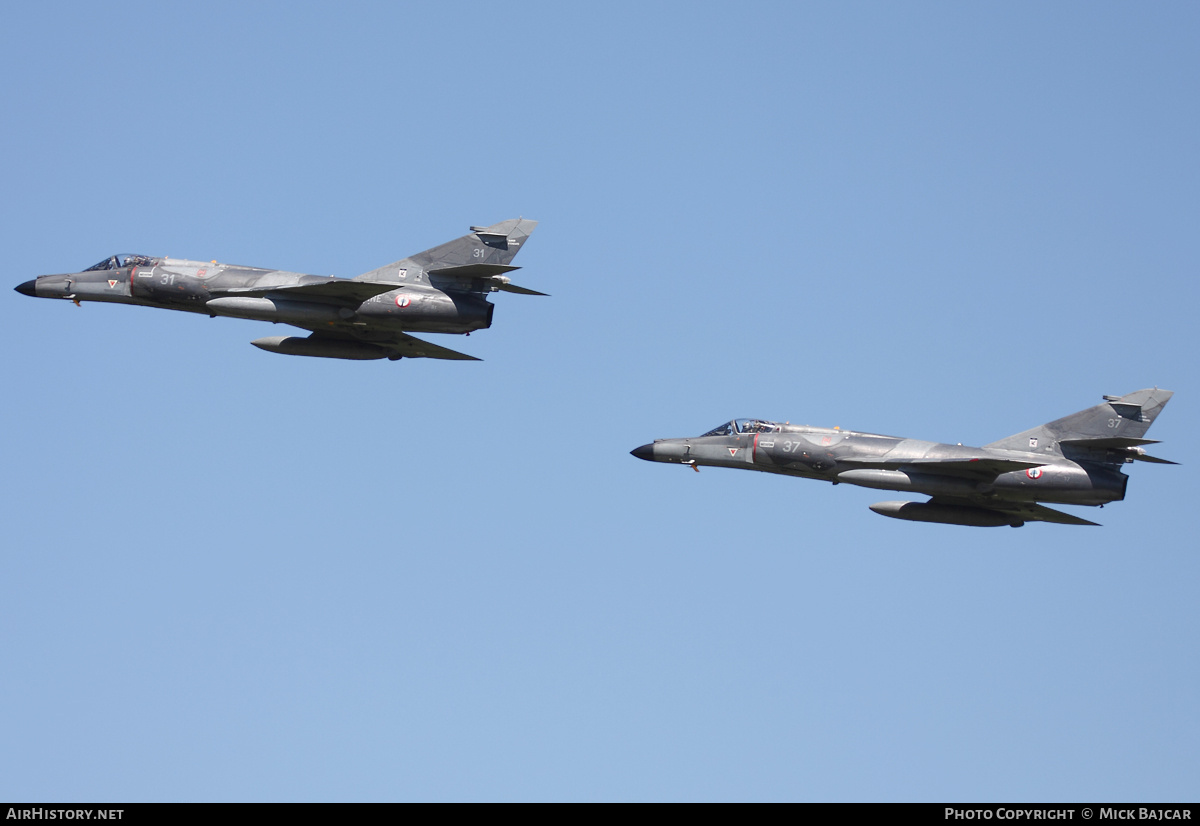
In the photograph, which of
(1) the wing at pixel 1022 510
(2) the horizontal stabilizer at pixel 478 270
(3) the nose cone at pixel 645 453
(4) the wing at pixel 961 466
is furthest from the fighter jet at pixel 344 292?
(1) the wing at pixel 1022 510

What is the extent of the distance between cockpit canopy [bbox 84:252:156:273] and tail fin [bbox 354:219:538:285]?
7.51m

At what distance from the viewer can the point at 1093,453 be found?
147 ft

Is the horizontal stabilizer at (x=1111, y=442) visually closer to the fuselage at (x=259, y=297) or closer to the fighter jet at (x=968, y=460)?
the fighter jet at (x=968, y=460)

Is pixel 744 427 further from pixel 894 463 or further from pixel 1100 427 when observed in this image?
pixel 1100 427

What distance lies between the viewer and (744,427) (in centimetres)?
4784

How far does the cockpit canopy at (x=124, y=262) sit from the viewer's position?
48531 mm

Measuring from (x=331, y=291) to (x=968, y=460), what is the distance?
65.5 feet

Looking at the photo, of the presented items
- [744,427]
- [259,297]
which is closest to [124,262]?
[259,297]

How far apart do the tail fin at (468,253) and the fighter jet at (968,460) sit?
783cm

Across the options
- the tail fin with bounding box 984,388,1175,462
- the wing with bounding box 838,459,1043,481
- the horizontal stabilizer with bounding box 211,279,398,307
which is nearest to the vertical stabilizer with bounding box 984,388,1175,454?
the tail fin with bounding box 984,388,1175,462
